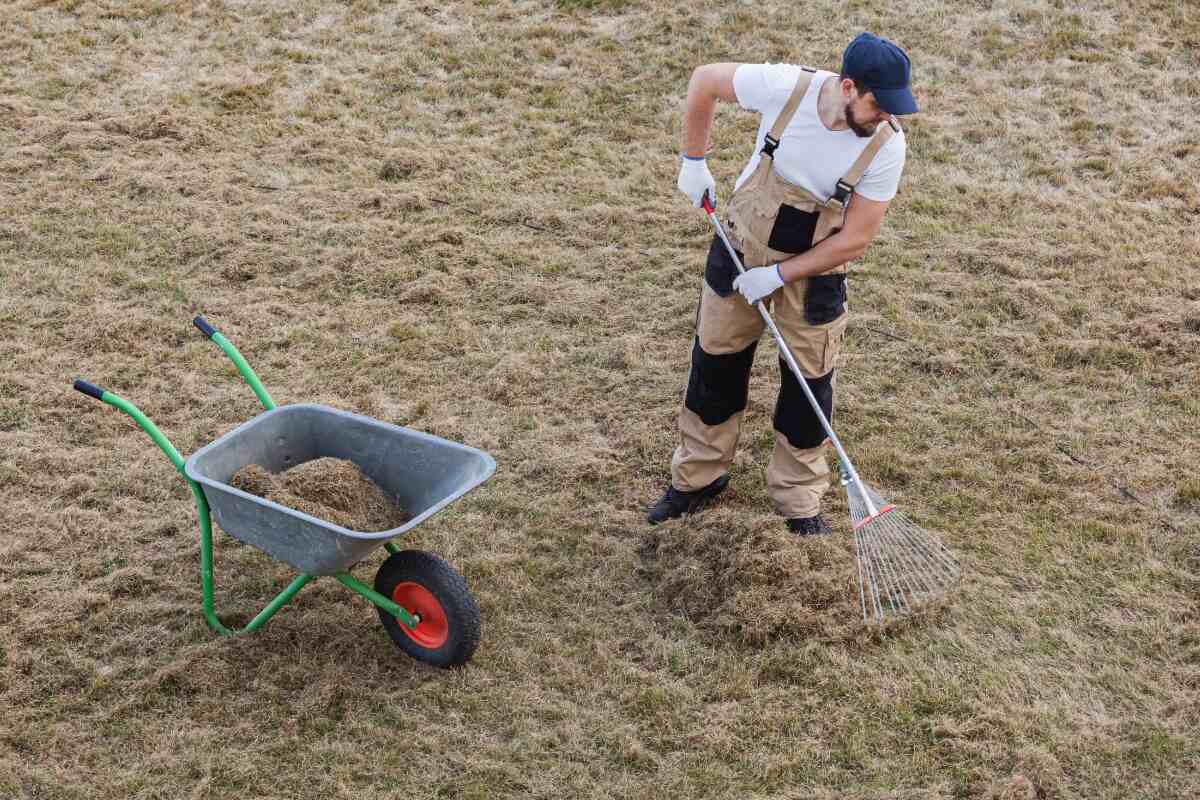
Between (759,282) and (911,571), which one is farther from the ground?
(759,282)

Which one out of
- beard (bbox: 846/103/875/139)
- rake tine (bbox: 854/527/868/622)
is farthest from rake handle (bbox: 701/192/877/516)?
beard (bbox: 846/103/875/139)

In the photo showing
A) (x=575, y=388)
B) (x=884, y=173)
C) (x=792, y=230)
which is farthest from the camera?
(x=575, y=388)

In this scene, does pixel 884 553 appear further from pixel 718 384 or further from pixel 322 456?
pixel 322 456

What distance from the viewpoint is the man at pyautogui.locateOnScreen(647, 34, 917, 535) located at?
3367mm

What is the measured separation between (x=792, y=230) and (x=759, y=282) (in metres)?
0.18

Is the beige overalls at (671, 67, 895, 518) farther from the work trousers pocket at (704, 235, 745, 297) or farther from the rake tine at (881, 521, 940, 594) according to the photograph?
the rake tine at (881, 521, 940, 594)

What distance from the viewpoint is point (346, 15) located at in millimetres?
8445

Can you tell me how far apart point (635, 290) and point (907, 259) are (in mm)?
1341

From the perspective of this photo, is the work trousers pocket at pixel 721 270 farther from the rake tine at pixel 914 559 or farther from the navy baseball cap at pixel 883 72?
the rake tine at pixel 914 559

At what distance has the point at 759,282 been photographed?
357 centimetres

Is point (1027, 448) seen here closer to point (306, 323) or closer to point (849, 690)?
point (849, 690)

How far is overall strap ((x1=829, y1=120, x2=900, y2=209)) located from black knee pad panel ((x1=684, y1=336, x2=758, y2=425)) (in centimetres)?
69

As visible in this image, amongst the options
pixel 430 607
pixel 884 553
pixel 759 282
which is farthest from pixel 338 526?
pixel 884 553

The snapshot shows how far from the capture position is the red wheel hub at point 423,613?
3426mm
